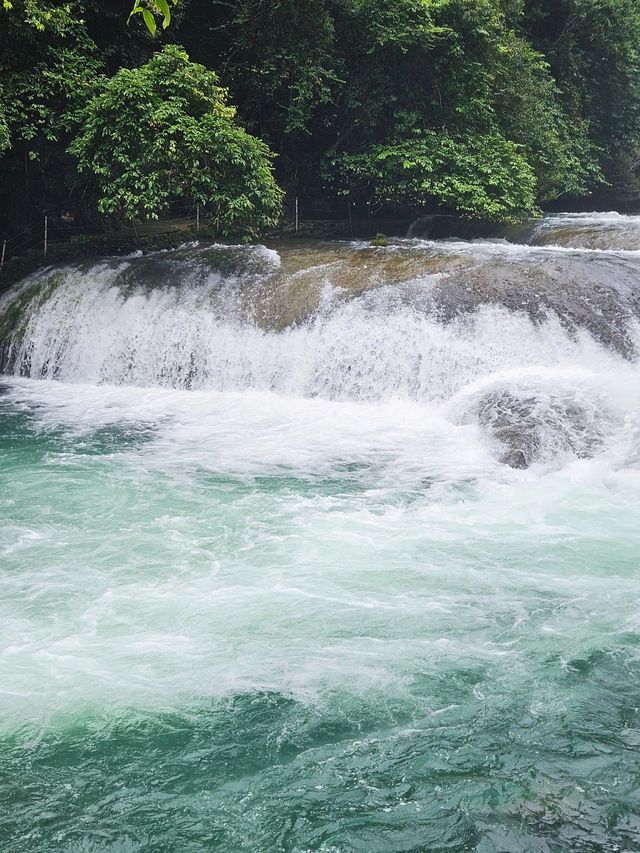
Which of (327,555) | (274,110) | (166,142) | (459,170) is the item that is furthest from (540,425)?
(274,110)

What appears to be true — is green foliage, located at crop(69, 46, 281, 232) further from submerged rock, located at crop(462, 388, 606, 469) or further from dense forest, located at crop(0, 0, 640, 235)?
submerged rock, located at crop(462, 388, 606, 469)

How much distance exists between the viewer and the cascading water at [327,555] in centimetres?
391

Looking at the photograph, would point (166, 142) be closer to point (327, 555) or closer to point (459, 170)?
point (459, 170)

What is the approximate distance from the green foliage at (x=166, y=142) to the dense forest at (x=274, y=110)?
3cm

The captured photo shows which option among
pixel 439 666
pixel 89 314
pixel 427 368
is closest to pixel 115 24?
pixel 89 314

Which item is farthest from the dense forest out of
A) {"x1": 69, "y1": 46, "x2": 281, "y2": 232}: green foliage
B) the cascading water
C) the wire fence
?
the cascading water

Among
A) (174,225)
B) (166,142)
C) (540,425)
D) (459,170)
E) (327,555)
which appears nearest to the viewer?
(327,555)

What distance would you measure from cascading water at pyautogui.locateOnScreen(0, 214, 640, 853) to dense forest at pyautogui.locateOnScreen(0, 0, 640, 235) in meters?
1.98

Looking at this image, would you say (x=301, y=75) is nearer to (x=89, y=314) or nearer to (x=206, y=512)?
(x=89, y=314)

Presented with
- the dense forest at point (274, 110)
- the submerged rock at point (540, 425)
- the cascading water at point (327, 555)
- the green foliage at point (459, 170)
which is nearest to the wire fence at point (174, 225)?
the dense forest at point (274, 110)

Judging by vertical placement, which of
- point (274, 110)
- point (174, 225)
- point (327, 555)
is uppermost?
point (274, 110)

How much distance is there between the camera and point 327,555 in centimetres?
657

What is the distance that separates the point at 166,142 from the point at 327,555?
28.7ft

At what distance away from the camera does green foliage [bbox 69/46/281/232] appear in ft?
41.4
